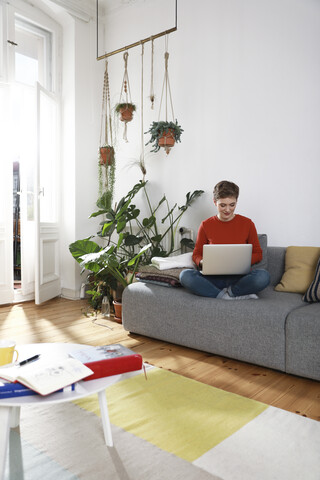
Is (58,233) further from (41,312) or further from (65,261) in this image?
(41,312)

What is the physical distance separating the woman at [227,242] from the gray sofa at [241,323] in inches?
3.3

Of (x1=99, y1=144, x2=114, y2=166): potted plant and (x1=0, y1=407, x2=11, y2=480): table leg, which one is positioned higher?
(x1=99, y1=144, x2=114, y2=166): potted plant

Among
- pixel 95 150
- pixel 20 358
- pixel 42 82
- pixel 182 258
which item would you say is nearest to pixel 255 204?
pixel 182 258

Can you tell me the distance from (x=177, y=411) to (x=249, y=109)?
2.45 metres

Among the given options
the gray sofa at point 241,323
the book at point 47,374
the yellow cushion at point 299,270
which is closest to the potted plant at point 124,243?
the gray sofa at point 241,323

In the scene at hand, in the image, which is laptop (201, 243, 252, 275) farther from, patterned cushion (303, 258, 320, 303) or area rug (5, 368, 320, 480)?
area rug (5, 368, 320, 480)

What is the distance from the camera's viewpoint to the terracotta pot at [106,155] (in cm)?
399

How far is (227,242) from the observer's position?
268 centimetres

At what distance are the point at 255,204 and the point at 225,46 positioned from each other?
4.55 ft

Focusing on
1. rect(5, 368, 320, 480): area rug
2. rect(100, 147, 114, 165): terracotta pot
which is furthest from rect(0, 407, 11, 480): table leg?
rect(100, 147, 114, 165): terracotta pot

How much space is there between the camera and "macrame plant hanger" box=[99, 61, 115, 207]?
158 inches

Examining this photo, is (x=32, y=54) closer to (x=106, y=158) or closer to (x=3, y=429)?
(x=106, y=158)

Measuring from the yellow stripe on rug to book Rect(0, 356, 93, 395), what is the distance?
0.49 metres

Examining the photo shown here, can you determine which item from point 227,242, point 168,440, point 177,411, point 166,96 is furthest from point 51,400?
point 166,96
